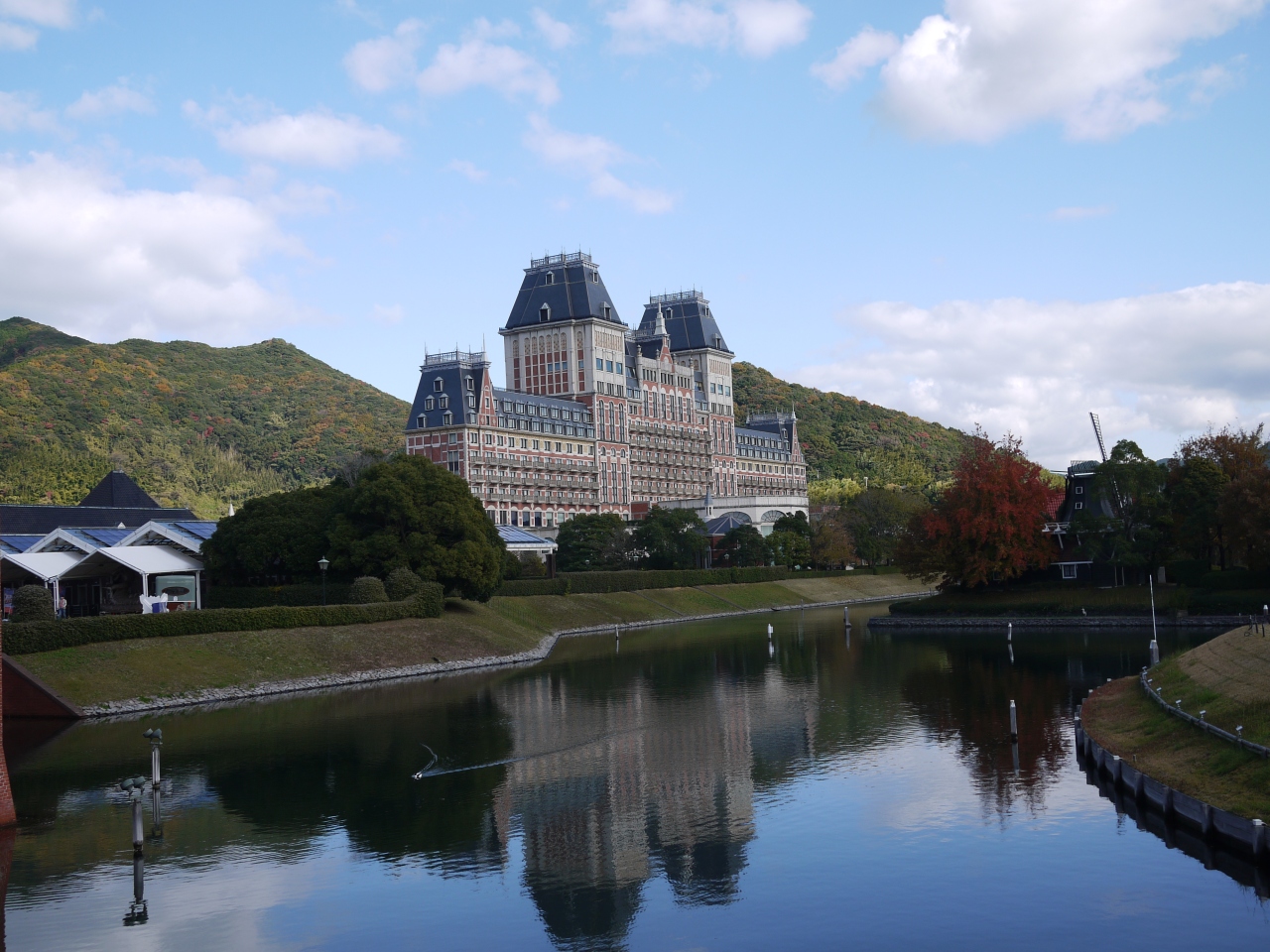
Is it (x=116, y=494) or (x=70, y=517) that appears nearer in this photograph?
(x=70, y=517)

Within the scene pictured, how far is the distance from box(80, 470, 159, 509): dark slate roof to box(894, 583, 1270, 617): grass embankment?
204 feet

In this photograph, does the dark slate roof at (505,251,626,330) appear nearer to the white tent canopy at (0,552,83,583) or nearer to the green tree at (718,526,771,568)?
the green tree at (718,526,771,568)

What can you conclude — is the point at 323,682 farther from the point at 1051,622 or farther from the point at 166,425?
the point at 166,425

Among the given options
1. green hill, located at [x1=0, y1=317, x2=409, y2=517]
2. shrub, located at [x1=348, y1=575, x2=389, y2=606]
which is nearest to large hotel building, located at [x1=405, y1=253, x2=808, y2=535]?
green hill, located at [x1=0, y1=317, x2=409, y2=517]

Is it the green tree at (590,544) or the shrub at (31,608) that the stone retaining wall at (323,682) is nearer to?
the shrub at (31,608)

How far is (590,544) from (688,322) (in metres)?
65.0

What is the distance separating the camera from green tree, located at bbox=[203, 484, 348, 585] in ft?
230

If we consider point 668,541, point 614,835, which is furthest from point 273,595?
point 668,541

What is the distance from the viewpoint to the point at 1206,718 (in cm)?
3061

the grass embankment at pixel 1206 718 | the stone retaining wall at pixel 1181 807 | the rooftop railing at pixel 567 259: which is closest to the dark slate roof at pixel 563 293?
the rooftop railing at pixel 567 259

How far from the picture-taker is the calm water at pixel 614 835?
21.2 metres

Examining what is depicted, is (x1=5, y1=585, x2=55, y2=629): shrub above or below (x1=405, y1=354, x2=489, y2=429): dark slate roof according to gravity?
below

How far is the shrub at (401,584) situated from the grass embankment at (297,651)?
1717mm

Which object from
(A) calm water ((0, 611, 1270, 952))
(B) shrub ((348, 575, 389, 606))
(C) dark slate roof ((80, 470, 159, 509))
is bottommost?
A: (A) calm water ((0, 611, 1270, 952))
